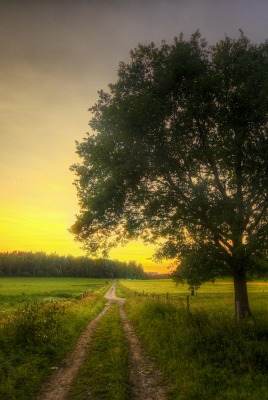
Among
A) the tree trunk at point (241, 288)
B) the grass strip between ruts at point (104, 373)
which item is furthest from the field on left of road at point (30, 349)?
the tree trunk at point (241, 288)

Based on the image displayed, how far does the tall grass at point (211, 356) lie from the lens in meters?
7.75

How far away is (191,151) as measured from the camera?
15.5m

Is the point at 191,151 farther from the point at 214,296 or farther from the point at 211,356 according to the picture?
the point at 214,296

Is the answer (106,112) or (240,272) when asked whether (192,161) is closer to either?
(106,112)

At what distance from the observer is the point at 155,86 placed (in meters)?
15.2

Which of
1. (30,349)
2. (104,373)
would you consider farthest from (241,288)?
(30,349)

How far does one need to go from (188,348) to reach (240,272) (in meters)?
7.75

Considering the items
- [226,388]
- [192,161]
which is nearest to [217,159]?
[192,161]

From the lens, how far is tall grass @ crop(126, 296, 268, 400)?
305 inches

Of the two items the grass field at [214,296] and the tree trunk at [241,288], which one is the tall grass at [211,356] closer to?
the tree trunk at [241,288]

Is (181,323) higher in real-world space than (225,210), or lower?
lower

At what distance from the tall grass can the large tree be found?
13.1ft

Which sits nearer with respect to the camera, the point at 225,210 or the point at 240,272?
the point at 225,210

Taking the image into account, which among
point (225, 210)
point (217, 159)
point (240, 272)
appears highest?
point (217, 159)
